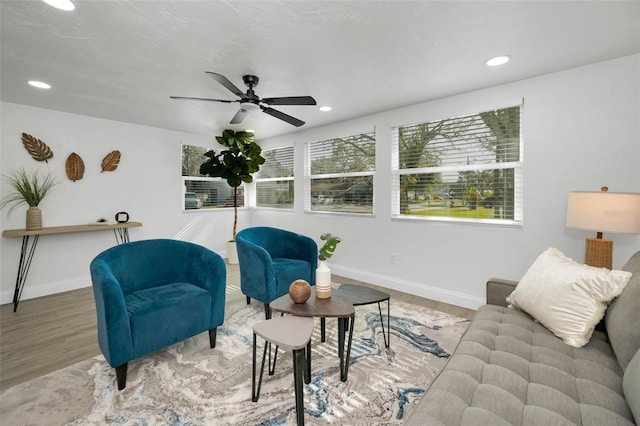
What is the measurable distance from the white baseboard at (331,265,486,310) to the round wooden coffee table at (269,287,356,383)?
1855 mm

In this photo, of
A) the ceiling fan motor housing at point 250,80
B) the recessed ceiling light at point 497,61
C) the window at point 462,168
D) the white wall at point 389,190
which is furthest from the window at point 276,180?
the recessed ceiling light at point 497,61

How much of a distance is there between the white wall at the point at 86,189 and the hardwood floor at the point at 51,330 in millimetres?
386

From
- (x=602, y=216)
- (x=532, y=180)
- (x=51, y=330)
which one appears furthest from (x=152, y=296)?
(x=532, y=180)

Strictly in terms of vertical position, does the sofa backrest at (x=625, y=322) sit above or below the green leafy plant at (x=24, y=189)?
below

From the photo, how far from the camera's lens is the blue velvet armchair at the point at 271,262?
2.85 metres

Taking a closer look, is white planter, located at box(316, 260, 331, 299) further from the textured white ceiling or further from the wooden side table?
the textured white ceiling

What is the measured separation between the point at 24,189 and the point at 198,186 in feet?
7.78

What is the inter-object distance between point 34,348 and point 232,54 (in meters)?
2.93

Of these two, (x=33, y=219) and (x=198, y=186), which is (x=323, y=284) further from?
(x=198, y=186)

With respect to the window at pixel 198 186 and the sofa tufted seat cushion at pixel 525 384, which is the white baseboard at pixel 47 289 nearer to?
the window at pixel 198 186

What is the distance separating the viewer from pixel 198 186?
5512 mm

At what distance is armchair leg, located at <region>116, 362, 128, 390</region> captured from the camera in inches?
74.3

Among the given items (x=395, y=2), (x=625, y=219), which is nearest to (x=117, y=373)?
(x=395, y=2)

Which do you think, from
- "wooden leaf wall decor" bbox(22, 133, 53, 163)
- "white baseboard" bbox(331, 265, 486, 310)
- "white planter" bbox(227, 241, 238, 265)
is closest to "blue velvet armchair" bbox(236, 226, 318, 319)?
"white baseboard" bbox(331, 265, 486, 310)
